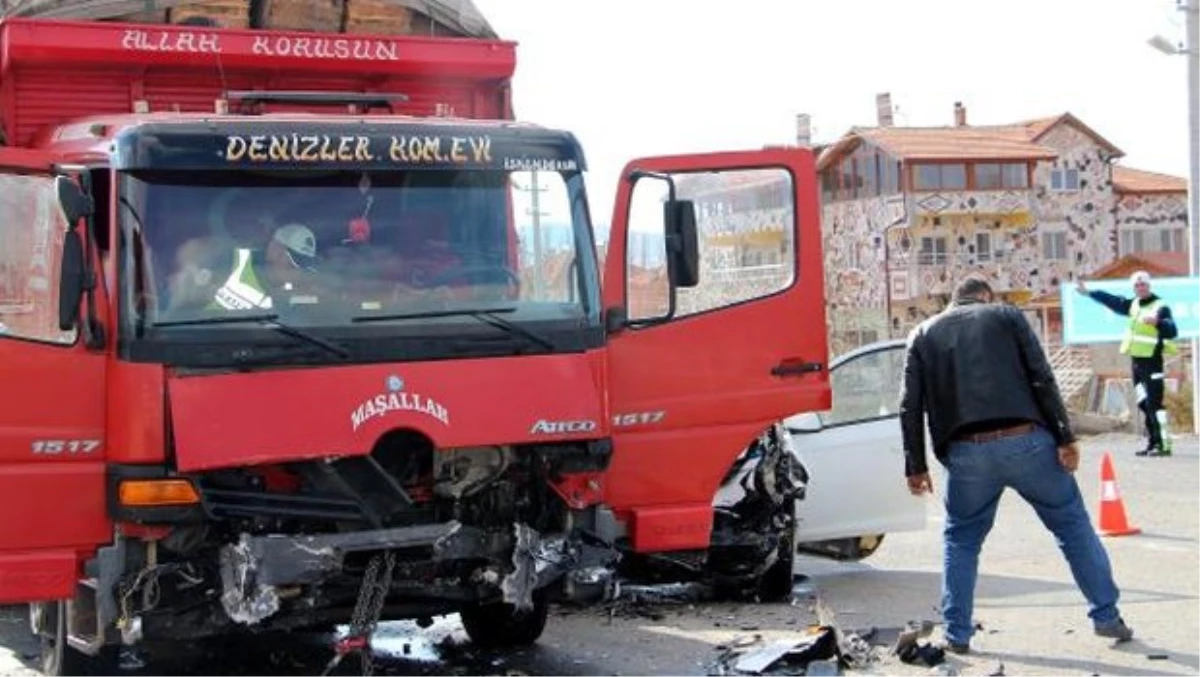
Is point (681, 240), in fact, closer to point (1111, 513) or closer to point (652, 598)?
point (652, 598)

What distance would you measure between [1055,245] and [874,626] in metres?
61.5

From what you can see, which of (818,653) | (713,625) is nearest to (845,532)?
(713,625)

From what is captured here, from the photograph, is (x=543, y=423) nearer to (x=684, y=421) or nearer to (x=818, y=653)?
(x=684, y=421)

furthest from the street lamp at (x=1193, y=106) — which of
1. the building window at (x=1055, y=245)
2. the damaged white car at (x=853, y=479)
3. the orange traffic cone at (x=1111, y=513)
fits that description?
the building window at (x=1055, y=245)

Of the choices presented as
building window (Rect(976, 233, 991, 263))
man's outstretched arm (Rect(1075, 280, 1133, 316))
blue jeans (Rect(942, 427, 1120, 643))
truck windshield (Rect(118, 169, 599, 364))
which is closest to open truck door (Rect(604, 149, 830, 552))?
truck windshield (Rect(118, 169, 599, 364))

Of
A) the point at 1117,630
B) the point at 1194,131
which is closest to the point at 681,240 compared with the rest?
the point at 1117,630

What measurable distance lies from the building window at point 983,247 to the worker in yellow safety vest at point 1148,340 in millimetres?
49206

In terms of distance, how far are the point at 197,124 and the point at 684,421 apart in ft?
8.22

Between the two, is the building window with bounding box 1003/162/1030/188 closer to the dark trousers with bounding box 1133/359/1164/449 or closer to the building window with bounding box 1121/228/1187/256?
the building window with bounding box 1121/228/1187/256

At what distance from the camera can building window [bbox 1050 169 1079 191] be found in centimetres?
6606

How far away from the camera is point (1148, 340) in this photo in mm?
15766

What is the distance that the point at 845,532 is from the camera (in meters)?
9.20

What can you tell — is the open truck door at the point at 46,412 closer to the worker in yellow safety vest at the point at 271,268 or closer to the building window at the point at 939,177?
the worker in yellow safety vest at the point at 271,268

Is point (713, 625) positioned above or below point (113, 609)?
below
